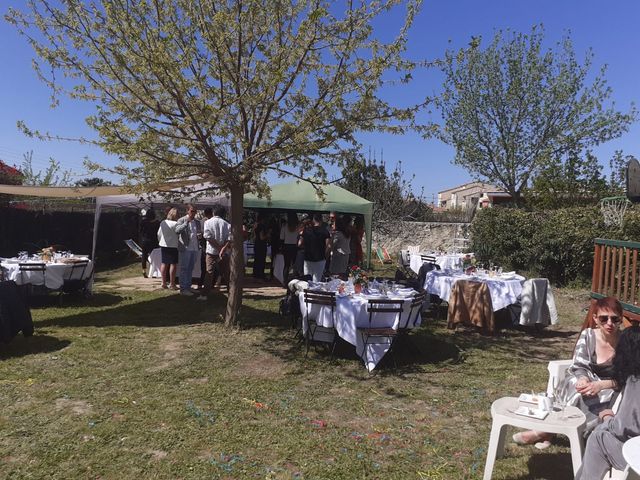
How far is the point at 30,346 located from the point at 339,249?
5.09 meters

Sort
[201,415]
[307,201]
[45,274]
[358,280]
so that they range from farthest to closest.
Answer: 1. [307,201]
2. [45,274]
3. [358,280]
4. [201,415]

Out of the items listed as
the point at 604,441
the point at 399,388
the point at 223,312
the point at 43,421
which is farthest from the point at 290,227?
the point at 604,441

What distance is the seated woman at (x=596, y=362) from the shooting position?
297 cm

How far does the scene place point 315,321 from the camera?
5547mm

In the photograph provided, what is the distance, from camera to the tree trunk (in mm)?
6504

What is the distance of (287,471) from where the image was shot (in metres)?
3.08

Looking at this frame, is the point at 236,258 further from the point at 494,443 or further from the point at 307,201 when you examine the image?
the point at 307,201

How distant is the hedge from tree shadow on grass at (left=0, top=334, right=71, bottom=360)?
10585 millimetres

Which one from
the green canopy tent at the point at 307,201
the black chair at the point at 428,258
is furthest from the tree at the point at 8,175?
the black chair at the point at 428,258

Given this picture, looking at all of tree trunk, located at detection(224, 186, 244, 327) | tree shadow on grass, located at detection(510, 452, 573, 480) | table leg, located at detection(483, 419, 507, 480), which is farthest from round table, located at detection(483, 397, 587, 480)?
tree trunk, located at detection(224, 186, 244, 327)

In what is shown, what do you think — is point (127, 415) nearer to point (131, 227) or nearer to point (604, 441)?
point (604, 441)

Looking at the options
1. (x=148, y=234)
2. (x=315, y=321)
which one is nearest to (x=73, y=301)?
(x=148, y=234)

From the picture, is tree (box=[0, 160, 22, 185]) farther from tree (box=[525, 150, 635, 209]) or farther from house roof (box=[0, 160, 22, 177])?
tree (box=[525, 150, 635, 209])

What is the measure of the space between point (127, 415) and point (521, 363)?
4093 millimetres
